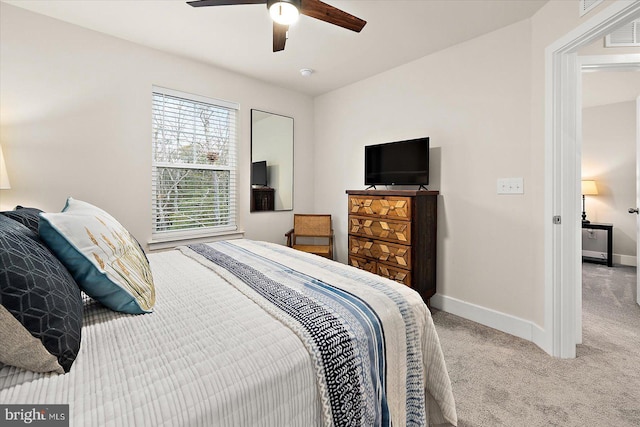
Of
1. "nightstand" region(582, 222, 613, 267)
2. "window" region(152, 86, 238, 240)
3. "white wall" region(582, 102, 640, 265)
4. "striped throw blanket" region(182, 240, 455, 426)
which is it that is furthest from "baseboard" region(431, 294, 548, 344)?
"white wall" region(582, 102, 640, 265)

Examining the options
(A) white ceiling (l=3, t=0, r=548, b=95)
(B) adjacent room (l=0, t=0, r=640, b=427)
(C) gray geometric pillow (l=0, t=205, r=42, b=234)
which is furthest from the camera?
(A) white ceiling (l=3, t=0, r=548, b=95)

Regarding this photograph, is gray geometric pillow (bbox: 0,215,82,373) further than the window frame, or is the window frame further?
the window frame

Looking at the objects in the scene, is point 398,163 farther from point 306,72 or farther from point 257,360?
point 257,360

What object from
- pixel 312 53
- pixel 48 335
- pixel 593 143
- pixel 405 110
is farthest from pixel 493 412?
pixel 593 143

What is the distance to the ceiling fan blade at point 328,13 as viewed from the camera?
176 centimetres

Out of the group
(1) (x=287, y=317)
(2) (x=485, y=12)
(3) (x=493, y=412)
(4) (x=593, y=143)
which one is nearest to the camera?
(1) (x=287, y=317)

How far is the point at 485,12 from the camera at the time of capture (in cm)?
227

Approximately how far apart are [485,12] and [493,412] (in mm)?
2748

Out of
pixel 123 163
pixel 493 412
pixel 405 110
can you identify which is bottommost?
pixel 493 412

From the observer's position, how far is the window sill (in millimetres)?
2908

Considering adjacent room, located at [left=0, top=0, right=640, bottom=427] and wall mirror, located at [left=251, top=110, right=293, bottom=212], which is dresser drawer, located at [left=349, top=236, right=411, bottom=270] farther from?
wall mirror, located at [left=251, top=110, right=293, bottom=212]

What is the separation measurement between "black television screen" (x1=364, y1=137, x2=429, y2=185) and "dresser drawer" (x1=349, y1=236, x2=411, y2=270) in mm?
679

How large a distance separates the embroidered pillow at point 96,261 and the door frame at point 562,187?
2581 millimetres

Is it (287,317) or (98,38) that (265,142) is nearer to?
(98,38)
